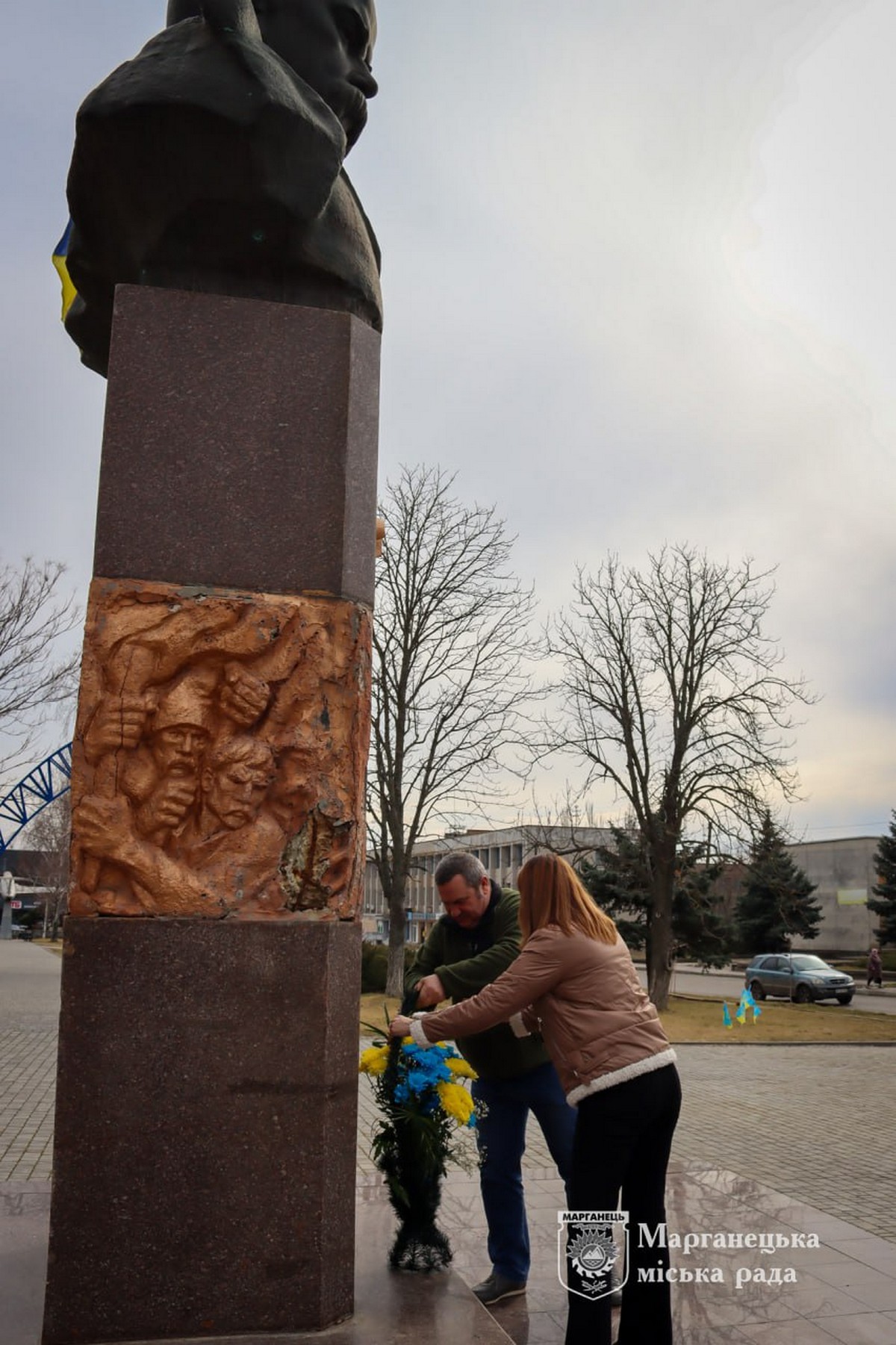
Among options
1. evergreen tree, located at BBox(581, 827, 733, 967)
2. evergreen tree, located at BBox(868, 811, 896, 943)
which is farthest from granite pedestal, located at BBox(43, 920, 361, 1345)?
evergreen tree, located at BBox(868, 811, 896, 943)

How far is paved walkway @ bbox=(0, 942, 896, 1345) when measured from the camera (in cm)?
448

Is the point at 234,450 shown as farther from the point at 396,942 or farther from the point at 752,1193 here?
the point at 396,942

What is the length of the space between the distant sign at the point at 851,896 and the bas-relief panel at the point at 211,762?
54.1 metres

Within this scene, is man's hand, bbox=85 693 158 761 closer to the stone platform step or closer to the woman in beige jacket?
the woman in beige jacket

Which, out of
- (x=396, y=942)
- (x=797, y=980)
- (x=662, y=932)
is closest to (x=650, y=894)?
(x=662, y=932)

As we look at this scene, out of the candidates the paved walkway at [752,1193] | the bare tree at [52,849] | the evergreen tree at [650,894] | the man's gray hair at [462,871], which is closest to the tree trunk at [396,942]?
the evergreen tree at [650,894]

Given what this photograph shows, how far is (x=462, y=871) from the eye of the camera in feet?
15.7

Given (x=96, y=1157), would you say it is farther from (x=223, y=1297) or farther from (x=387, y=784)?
(x=387, y=784)

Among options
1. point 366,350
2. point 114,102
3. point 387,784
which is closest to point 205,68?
point 114,102

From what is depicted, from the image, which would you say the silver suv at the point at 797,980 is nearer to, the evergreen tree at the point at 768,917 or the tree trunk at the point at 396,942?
the evergreen tree at the point at 768,917

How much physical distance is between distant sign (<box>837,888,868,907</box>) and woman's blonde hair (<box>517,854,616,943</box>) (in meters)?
53.5

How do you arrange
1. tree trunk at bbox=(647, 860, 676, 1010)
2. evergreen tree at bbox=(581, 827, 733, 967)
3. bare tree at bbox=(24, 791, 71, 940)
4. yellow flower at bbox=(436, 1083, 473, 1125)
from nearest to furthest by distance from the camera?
yellow flower at bbox=(436, 1083, 473, 1125)
tree trunk at bbox=(647, 860, 676, 1010)
evergreen tree at bbox=(581, 827, 733, 967)
bare tree at bbox=(24, 791, 71, 940)

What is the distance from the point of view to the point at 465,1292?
372cm

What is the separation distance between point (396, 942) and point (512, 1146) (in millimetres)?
18657
